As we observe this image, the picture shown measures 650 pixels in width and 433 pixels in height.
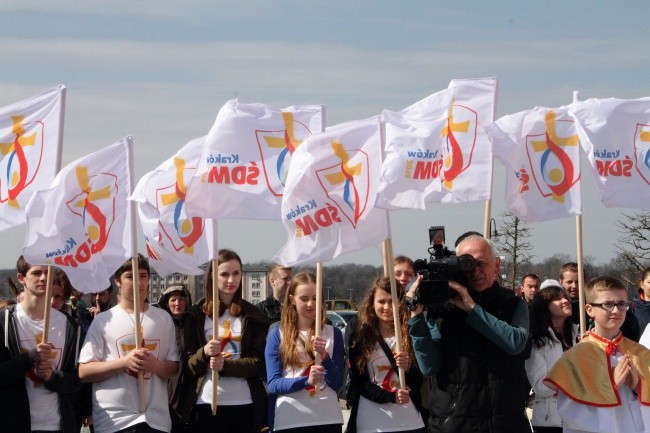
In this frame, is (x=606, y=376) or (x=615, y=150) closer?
(x=606, y=376)

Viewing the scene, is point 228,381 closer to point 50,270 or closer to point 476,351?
point 50,270

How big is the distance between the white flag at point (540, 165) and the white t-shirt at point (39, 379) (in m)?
3.97

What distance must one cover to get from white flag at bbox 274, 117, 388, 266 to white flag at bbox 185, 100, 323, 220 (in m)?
0.48

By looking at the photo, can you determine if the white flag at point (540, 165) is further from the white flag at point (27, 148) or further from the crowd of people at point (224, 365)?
the white flag at point (27, 148)

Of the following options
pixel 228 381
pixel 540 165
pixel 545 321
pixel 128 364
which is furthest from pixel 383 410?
pixel 540 165

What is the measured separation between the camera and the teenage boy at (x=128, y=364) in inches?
360

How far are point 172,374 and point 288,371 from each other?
949 millimetres

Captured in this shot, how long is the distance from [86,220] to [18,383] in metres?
1.42

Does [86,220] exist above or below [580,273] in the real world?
above

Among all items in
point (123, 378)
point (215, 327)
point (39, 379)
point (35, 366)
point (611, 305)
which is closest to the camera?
point (611, 305)

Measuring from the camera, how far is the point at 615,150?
9.84m

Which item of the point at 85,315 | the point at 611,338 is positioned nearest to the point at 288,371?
the point at 611,338

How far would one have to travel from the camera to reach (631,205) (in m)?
9.88

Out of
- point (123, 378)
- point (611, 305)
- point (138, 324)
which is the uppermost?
point (611, 305)
